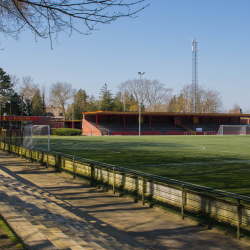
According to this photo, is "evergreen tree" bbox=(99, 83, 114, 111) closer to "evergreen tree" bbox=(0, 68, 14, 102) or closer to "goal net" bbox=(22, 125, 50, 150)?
"evergreen tree" bbox=(0, 68, 14, 102)

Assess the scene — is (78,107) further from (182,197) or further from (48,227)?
(48,227)

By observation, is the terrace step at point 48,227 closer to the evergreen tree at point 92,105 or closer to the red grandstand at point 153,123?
the red grandstand at point 153,123

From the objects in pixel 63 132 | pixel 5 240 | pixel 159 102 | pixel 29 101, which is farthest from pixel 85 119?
pixel 5 240

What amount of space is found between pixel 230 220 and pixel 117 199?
3738 millimetres

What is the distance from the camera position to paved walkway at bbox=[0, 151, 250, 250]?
4.64 meters

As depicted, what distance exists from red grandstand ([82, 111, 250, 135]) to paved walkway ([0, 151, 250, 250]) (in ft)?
161

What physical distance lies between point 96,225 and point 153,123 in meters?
63.3

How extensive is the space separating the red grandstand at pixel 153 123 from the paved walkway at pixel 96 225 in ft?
161

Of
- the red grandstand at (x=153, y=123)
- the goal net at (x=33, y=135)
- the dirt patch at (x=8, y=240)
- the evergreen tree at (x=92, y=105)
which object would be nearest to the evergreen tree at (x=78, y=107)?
the evergreen tree at (x=92, y=105)

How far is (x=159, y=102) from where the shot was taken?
96.1 m

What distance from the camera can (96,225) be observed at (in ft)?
20.4

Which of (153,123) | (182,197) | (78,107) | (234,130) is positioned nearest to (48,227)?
(182,197)

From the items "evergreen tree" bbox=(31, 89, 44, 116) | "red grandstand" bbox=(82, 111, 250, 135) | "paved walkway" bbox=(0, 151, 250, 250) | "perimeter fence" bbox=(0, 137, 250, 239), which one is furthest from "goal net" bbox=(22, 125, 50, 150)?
"evergreen tree" bbox=(31, 89, 44, 116)

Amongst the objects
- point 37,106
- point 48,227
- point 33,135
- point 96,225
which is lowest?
point 96,225
